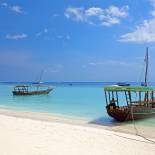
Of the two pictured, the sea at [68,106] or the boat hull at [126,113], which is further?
the sea at [68,106]

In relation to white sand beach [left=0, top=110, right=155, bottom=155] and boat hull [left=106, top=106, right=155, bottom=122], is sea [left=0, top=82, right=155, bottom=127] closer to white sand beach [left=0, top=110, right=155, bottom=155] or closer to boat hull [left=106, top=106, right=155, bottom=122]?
boat hull [left=106, top=106, right=155, bottom=122]

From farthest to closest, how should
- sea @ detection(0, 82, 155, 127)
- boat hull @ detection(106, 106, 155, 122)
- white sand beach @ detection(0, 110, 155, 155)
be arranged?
sea @ detection(0, 82, 155, 127)
boat hull @ detection(106, 106, 155, 122)
white sand beach @ detection(0, 110, 155, 155)

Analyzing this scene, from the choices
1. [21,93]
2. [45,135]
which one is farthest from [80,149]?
[21,93]

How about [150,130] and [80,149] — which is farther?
[150,130]

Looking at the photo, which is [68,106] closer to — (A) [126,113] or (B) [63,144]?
(A) [126,113]

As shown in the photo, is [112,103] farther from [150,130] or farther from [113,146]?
[113,146]

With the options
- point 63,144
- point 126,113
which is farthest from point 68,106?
point 63,144

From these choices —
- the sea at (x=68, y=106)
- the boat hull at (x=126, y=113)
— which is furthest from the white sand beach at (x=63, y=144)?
the sea at (x=68, y=106)

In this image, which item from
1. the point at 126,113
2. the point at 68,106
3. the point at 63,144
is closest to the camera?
the point at 63,144

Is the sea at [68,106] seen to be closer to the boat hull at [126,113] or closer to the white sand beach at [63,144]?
the boat hull at [126,113]

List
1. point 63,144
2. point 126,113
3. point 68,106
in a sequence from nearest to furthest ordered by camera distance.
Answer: point 63,144 < point 126,113 < point 68,106

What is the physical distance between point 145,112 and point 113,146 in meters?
10.1

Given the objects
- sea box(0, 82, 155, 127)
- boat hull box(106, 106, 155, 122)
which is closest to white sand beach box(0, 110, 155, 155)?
boat hull box(106, 106, 155, 122)

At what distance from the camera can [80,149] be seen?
8656 millimetres
